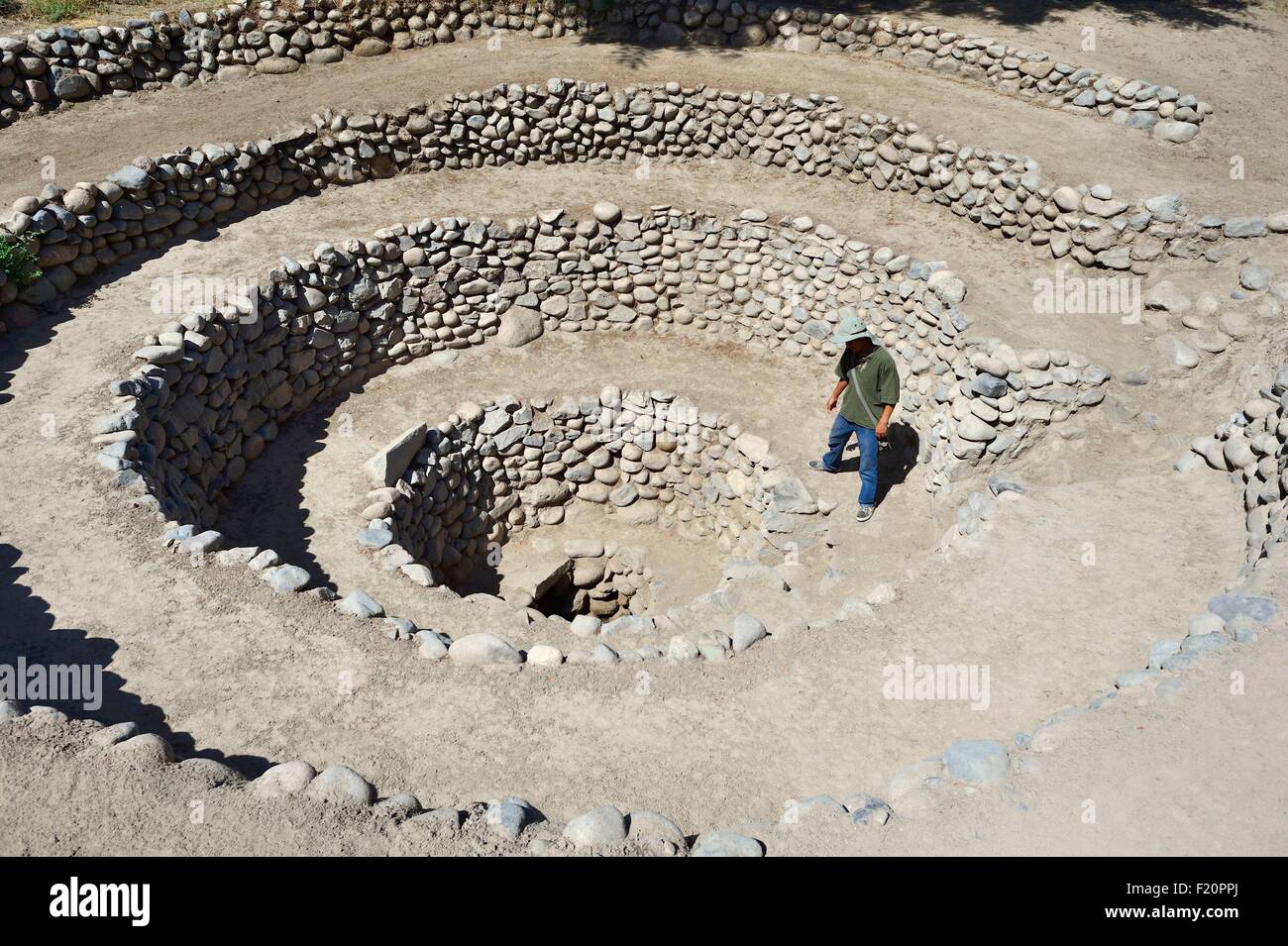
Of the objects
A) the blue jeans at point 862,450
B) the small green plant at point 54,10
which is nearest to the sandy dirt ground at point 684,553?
the blue jeans at point 862,450

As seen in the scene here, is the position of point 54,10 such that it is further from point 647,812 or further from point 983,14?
point 647,812

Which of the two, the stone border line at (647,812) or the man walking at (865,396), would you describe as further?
the man walking at (865,396)

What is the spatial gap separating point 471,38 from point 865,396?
8153 mm

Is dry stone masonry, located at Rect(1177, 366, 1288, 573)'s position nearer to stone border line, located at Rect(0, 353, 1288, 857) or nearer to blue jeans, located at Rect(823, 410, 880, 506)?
stone border line, located at Rect(0, 353, 1288, 857)

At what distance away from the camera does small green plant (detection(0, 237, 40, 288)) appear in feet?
28.9

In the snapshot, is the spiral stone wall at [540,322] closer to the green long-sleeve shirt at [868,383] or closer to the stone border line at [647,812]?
the green long-sleeve shirt at [868,383]

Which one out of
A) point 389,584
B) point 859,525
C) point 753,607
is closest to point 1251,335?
point 859,525

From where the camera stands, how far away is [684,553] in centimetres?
1135

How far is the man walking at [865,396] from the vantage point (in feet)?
29.2

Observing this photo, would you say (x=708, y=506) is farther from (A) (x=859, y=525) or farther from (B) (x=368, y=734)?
(B) (x=368, y=734)

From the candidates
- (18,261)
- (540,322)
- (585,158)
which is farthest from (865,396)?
(18,261)

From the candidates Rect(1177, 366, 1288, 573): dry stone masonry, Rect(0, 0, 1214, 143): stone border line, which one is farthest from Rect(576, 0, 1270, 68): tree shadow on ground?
Rect(1177, 366, 1288, 573): dry stone masonry

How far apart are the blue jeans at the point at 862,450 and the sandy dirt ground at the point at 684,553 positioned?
344 millimetres
